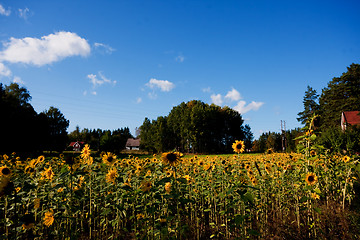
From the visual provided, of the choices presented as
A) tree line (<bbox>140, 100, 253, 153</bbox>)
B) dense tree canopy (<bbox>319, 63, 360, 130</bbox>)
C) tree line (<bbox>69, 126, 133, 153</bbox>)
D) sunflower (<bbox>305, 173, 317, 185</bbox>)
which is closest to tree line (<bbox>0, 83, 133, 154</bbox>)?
tree line (<bbox>69, 126, 133, 153</bbox>)

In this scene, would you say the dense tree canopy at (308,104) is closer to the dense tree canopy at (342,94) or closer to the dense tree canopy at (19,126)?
the dense tree canopy at (342,94)

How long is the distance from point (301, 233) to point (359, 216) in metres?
1.05

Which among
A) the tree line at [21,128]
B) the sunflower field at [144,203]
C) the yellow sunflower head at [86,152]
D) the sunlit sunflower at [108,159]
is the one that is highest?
the tree line at [21,128]

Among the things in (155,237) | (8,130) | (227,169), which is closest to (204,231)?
(227,169)

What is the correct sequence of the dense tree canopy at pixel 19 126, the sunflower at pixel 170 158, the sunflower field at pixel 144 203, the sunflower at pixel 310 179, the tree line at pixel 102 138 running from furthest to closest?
1. the tree line at pixel 102 138
2. the dense tree canopy at pixel 19 126
3. the sunflower at pixel 310 179
4. the sunflower at pixel 170 158
5. the sunflower field at pixel 144 203

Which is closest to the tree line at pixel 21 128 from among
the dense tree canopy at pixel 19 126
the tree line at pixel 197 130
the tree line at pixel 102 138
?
the dense tree canopy at pixel 19 126

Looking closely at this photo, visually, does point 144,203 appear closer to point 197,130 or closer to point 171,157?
point 171,157

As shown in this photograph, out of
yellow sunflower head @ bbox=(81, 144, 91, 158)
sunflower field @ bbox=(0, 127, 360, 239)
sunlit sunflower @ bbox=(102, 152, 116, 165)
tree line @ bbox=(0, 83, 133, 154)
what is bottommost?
sunflower field @ bbox=(0, 127, 360, 239)

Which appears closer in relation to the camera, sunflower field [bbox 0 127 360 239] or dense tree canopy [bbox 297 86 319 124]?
sunflower field [bbox 0 127 360 239]

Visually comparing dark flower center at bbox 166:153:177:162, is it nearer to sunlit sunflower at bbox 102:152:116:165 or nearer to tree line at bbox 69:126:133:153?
sunlit sunflower at bbox 102:152:116:165

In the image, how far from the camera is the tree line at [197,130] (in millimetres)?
43250

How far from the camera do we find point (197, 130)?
1690 inches

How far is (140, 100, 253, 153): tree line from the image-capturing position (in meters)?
43.2

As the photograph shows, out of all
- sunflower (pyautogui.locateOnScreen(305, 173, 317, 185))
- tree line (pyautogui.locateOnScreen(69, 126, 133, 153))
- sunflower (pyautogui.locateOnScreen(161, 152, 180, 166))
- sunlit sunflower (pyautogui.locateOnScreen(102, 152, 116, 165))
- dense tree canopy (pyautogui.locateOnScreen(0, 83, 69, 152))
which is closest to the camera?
sunflower (pyautogui.locateOnScreen(161, 152, 180, 166))
